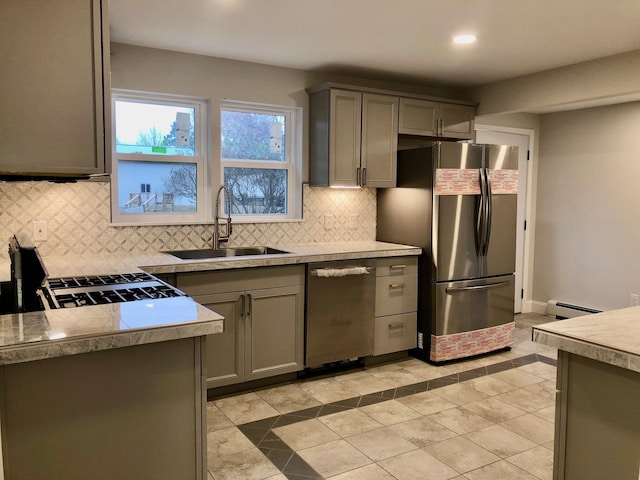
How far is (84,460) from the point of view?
166 cm

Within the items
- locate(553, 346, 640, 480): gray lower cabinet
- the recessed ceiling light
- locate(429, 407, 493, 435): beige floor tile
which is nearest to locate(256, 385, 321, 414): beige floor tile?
locate(429, 407, 493, 435): beige floor tile

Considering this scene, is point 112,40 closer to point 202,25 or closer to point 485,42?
point 202,25

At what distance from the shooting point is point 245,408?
3277mm

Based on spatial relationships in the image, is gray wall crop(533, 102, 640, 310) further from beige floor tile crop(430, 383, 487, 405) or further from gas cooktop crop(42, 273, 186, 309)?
gas cooktop crop(42, 273, 186, 309)

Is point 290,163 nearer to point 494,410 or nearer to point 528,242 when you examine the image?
point 494,410

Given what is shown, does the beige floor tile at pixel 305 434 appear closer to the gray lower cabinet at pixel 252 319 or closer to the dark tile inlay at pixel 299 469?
the dark tile inlay at pixel 299 469

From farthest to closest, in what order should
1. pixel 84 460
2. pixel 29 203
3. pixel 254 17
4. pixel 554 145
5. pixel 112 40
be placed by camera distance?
1. pixel 554 145
2. pixel 112 40
3. pixel 29 203
4. pixel 254 17
5. pixel 84 460

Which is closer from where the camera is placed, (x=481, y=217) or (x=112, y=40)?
(x=112, y=40)

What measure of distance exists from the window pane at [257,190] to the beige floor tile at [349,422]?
182cm

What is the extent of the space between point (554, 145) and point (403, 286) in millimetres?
2708

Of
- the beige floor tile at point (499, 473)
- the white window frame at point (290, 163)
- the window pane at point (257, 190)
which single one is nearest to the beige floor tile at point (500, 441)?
the beige floor tile at point (499, 473)

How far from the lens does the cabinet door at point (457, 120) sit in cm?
469

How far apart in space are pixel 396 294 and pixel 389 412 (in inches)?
44.1

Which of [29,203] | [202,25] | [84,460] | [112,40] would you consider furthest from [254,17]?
[84,460]
